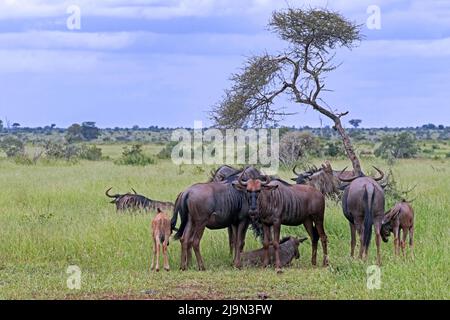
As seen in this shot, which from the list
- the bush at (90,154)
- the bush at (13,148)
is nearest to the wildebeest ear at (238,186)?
the bush at (13,148)

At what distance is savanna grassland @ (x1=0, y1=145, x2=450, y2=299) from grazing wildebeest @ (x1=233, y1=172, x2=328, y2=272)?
41 cm

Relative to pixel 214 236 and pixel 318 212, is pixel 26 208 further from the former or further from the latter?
pixel 318 212

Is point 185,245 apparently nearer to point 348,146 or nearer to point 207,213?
point 207,213

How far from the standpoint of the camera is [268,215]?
12.4 m

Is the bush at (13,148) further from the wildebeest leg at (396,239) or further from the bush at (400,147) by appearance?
the wildebeest leg at (396,239)

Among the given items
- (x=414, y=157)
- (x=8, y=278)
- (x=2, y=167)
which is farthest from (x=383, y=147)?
(x=8, y=278)

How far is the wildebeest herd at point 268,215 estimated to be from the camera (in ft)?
39.8

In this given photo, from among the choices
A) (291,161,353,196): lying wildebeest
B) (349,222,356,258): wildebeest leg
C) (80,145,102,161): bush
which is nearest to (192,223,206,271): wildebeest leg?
(349,222,356,258): wildebeest leg

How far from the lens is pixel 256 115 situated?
57.7ft

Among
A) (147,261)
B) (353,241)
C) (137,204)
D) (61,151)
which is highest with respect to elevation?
(61,151)

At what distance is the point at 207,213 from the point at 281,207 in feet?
3.40

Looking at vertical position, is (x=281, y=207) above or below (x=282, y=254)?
above

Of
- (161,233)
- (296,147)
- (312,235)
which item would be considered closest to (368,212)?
(312,235)

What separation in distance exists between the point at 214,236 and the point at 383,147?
109ft
